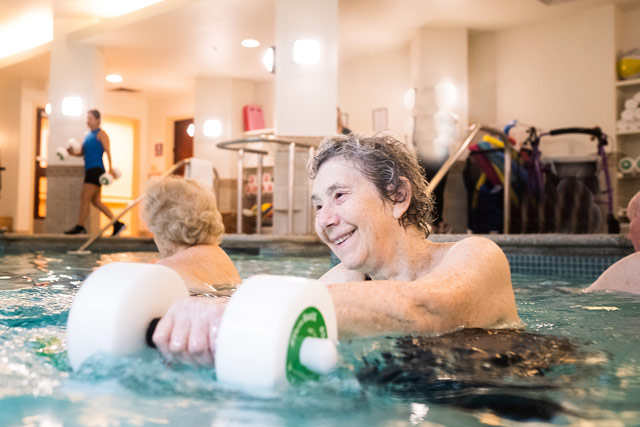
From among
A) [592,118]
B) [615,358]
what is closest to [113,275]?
[615,358]

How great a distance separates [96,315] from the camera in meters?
1.28

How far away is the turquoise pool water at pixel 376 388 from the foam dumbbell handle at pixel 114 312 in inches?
1.5

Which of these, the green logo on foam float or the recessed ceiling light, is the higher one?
the recessed ceiling light

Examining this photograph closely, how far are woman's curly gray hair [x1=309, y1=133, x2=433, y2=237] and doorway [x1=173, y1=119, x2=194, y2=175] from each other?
14150 mm

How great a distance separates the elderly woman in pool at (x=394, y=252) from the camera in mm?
1519

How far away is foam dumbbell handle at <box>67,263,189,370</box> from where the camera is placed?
128cm

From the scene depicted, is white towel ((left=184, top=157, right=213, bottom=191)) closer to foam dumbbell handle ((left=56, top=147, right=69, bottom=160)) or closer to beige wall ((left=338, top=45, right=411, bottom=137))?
foam dumbbell handle ((left=56, top=147, right=69, bottom=160))

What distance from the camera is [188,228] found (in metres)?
3.17

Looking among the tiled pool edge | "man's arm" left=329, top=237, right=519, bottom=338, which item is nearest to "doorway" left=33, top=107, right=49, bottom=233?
the tiled pool edge

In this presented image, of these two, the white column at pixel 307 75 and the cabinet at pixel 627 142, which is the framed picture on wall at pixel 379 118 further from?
the cabinet at pixel 627 142

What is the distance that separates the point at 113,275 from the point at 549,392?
985 mm

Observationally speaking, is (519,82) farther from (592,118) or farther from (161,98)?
(161,98)

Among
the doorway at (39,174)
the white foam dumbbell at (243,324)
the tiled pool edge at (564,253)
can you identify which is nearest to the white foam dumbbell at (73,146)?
the doorway at (39,174)

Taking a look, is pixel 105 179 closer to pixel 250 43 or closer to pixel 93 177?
pixel 93 177
